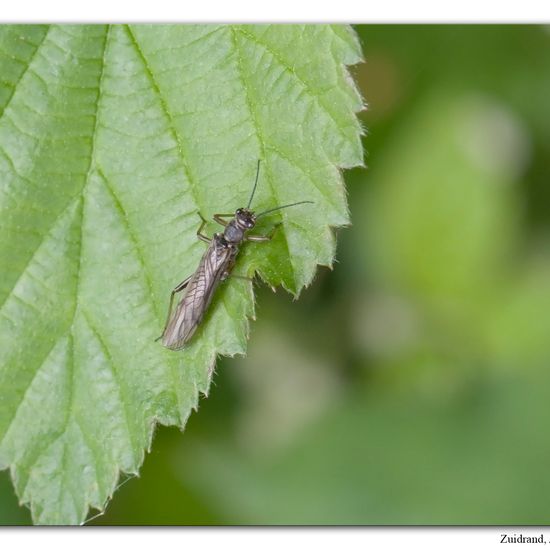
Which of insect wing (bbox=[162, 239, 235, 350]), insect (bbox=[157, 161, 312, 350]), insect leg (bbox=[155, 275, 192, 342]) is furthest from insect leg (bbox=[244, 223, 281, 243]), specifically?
insect leg (bbox=[155, 275, 192, 342])

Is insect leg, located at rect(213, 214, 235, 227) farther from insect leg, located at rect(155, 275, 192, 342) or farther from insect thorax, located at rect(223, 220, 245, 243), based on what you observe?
insect leg, located at rect(155, 275, 192, 342)

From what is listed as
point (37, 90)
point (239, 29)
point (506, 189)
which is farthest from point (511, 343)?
point (37, 90)

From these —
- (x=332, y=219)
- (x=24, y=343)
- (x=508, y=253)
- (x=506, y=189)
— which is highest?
(x=332, y=219)

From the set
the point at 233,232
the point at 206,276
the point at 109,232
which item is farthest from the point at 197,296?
the point at 109,232

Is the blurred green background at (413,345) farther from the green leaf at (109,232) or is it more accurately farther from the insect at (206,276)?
the insect at (206,276)

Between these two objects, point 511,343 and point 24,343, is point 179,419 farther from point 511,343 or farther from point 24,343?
point 511,343

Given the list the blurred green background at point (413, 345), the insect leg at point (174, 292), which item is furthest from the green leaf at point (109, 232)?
the blurred green background at point (413, 345)

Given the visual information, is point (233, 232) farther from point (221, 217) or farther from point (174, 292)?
point (174, 292)
